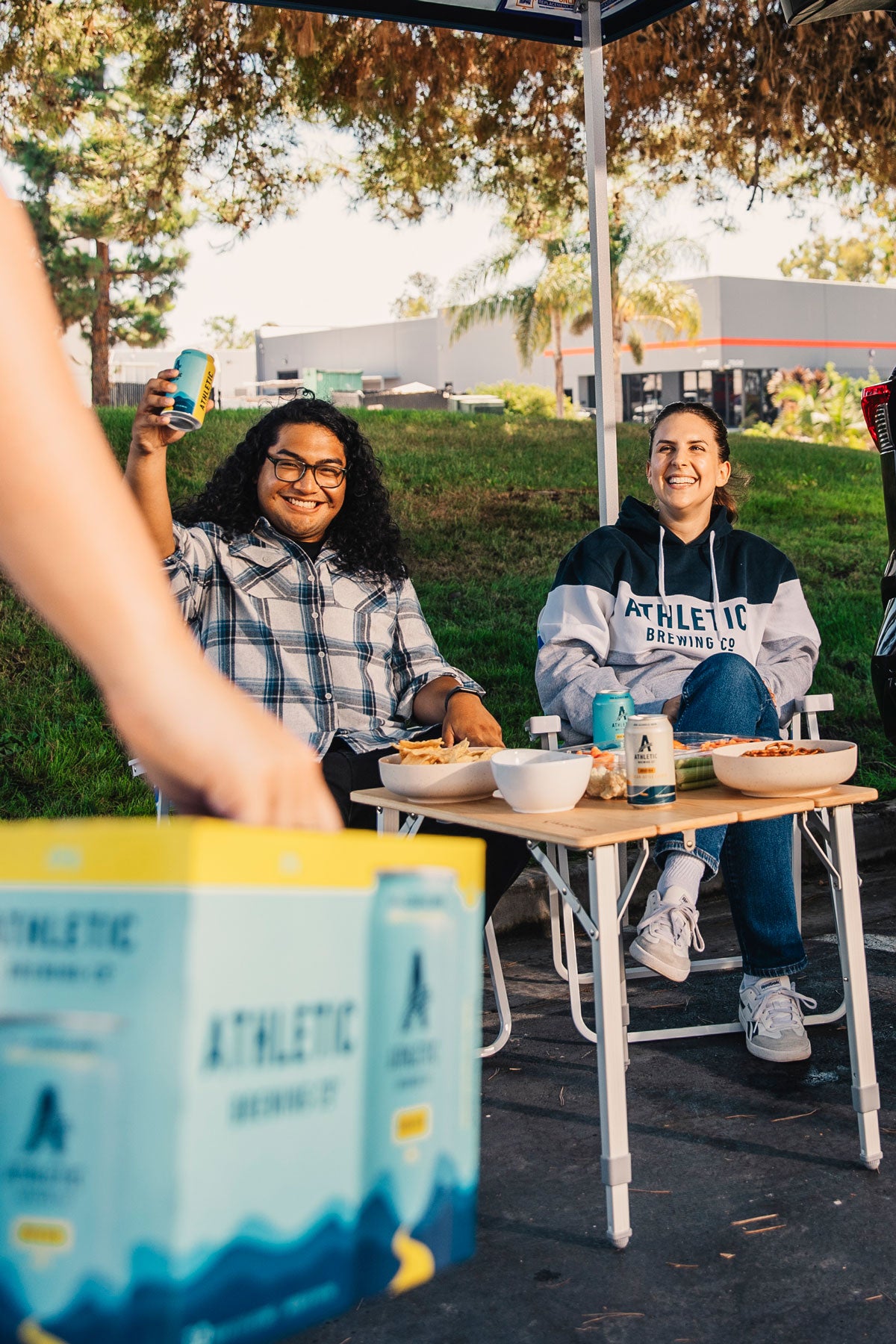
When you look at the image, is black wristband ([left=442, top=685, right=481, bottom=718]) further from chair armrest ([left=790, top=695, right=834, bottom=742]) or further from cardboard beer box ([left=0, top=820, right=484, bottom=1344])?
cardboard beer box ([left=0, top=820, right=484, bottom=1344])

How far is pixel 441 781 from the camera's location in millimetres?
2682

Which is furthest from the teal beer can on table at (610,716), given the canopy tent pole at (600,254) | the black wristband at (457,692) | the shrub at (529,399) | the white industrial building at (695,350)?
the shrub at (529,399)

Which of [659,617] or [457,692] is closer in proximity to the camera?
[457,692]

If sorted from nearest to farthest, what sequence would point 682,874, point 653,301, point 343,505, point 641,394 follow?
1. point 682,874
2. point 343,505
3. point 653,301
4. point 641,394

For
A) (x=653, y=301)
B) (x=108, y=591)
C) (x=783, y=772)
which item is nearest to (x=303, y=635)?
(x=783, y=772)

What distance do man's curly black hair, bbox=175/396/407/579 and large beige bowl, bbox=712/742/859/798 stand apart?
133 centimetres

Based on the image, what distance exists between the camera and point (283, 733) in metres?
0.74

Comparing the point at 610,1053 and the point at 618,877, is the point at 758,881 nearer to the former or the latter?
the point at 618,877

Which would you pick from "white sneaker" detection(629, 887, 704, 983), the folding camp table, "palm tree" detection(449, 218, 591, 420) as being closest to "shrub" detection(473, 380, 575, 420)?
"palm tree" detection(449, 218, 591, 420)

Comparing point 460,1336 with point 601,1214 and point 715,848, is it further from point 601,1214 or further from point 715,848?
point 715,848

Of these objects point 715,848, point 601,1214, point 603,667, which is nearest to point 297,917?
point 601,1214

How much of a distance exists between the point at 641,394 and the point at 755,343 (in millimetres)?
3232

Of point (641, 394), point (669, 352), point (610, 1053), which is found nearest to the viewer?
point (610, 1053)

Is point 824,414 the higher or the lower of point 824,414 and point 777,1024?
the higher
